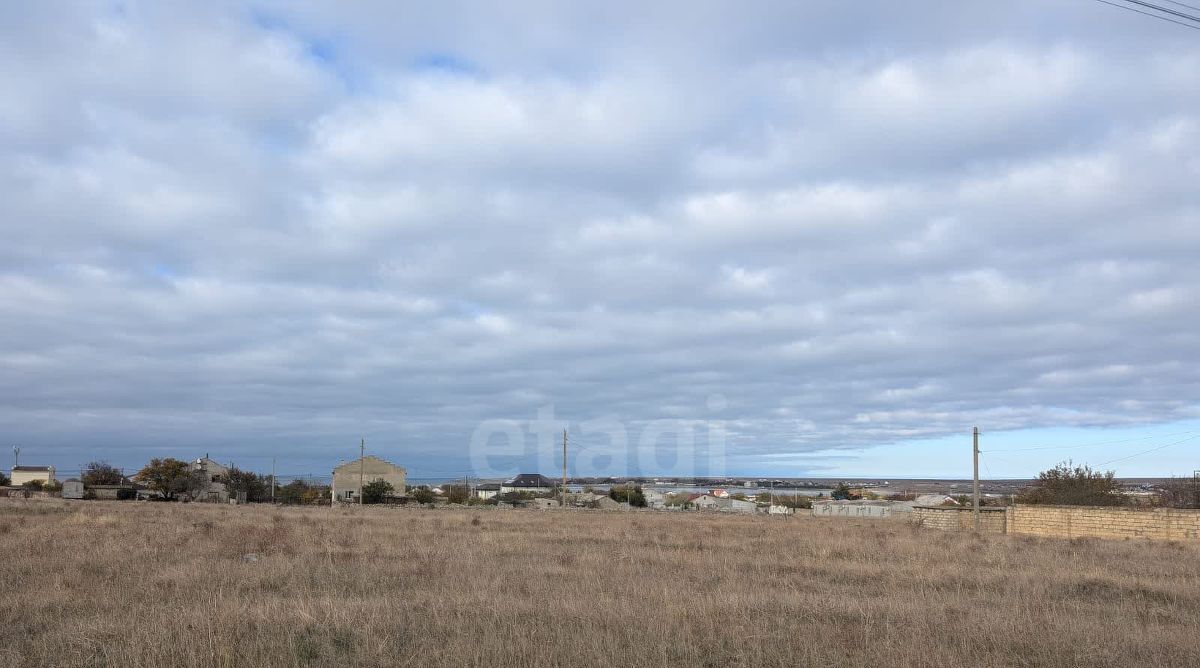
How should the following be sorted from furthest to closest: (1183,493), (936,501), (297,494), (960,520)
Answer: (297,494), (936,501), (1183,493), (960,520)

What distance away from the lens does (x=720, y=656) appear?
26.9ft

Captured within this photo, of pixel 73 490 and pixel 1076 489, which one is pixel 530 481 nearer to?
pixel 73 490

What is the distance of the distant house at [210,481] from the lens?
234 ft

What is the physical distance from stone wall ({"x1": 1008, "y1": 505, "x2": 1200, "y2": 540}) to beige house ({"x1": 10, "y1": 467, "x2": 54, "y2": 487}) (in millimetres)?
94474

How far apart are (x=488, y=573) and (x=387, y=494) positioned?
6636 centimetres

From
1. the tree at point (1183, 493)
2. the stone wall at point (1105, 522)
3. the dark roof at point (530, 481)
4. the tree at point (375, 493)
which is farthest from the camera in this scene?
the dark roof at point (530, 481)

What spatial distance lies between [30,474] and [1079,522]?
105501 mm

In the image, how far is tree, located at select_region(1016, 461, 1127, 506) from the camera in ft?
166

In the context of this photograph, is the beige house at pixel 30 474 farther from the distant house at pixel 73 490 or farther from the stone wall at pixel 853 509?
the stone wall at pixel 853 509

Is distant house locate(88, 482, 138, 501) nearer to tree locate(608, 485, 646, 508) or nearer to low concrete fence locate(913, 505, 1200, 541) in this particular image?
tree locate(608, 485, 646, 508)

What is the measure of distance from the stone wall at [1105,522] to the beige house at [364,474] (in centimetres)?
6476

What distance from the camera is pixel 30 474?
99062mm

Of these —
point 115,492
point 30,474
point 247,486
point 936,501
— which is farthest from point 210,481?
point 936,501

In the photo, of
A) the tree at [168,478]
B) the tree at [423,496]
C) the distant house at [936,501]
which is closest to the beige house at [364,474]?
the tree at [423,496]
